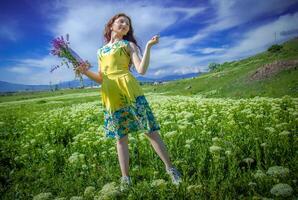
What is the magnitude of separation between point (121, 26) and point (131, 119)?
5.21 feet

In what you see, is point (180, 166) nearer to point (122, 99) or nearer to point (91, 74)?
point (122, 99)

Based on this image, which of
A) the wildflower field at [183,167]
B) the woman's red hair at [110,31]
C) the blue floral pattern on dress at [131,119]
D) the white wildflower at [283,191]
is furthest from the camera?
the woman's red hair at [110,31]

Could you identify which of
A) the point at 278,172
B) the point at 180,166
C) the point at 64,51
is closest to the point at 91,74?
the point at 64,51

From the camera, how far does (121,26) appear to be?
4.79 m

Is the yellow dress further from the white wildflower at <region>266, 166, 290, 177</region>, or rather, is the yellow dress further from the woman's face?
the white wildflower at <region>266, 166, 290, 177</region>

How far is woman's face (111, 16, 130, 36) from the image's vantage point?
4.79m

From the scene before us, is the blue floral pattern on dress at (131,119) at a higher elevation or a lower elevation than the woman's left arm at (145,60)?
lower

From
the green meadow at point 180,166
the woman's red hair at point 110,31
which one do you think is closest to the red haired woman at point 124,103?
the woman's red hair at point 110,31

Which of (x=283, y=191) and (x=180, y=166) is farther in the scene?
(x=180, y=166)

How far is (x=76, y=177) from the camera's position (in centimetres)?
534

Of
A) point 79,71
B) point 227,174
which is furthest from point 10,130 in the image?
point 227,174

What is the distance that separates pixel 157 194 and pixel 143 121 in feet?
3.81

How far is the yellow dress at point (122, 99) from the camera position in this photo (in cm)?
454

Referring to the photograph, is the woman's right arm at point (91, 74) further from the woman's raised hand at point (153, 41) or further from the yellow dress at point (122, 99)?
the woman's raised hand at point (153, 41)
